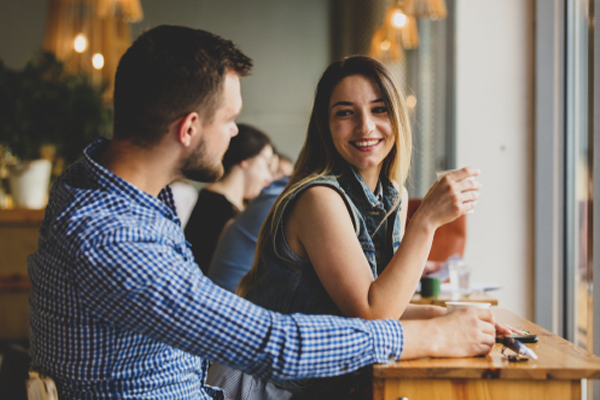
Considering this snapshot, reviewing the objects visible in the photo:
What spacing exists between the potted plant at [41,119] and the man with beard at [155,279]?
3.13 metres

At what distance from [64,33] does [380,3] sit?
10.3 ft

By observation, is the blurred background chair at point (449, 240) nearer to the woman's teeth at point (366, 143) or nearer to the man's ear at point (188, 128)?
the woman's teeth at point (366, 143)

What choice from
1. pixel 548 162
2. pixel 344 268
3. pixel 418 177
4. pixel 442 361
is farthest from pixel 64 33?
pixel 442 361

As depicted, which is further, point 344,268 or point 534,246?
point 534,246

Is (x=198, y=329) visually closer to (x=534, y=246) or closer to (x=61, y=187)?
(x=61, y=187)

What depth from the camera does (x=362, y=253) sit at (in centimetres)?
128

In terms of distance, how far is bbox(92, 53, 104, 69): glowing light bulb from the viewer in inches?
190

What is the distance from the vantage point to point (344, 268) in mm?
1250

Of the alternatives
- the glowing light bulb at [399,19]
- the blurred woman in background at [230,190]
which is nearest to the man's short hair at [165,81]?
the blurred woman in background at [230,190]

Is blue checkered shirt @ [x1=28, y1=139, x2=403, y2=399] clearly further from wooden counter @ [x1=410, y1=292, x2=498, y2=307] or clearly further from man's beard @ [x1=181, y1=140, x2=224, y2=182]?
wooden counter @ [x1=410, y1=292, x2=498, y2=307]

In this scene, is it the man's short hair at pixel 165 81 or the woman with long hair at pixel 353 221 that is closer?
the man's short hair at pixel 165 81

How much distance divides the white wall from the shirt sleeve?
7.00ft

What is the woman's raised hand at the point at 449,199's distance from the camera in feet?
4.14

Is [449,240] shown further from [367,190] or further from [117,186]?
[117,186]
